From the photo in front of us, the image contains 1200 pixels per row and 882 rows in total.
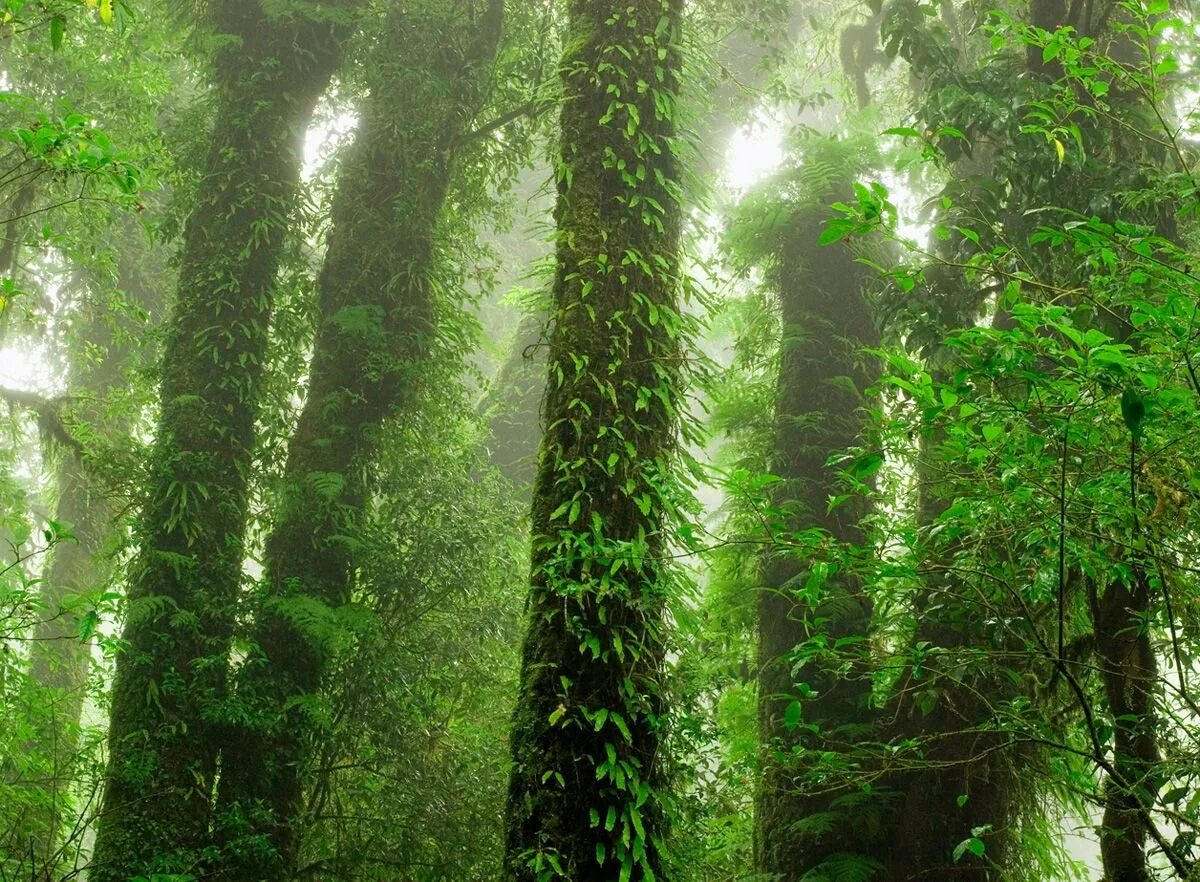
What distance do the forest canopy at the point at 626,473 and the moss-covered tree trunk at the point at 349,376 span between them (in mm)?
32

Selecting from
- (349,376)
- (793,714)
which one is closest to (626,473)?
(793,714)

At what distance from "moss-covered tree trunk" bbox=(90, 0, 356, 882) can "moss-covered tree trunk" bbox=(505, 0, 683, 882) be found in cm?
296

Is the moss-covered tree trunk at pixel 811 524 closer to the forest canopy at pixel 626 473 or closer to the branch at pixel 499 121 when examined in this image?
the forest canopy at pixel 626 473

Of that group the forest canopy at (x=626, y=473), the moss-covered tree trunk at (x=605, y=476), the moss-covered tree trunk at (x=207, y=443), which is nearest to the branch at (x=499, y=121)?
the forest canopy at (x=626, y=473)

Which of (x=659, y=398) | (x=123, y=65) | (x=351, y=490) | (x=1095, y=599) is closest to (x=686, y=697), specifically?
(x=659, y=398)

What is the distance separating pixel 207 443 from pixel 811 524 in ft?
14.0

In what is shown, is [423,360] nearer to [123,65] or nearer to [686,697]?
[686,697]

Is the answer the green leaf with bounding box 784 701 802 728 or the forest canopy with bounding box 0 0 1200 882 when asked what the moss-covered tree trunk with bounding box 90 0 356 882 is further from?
the green leaf with bounding box 784 701 802 728

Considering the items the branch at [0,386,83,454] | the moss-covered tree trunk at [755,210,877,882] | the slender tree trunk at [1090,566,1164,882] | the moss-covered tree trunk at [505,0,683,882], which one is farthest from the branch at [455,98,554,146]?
the branch at [0,386,83,454]

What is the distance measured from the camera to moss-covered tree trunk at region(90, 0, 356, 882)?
6027 millimetres

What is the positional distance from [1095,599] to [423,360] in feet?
16.7

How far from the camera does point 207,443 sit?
6.91 metres

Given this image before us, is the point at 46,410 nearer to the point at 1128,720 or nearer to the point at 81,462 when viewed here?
the point at 81,462

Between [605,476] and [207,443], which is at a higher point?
[207,443]
